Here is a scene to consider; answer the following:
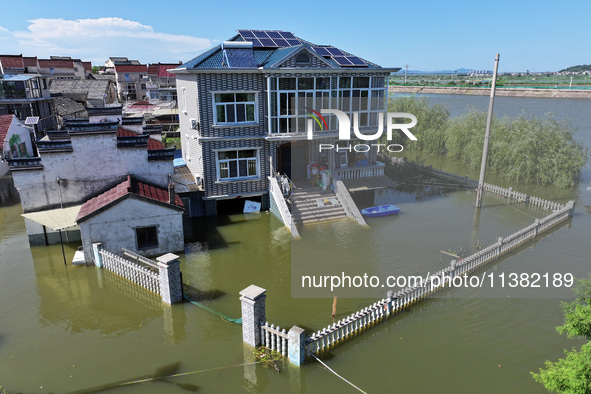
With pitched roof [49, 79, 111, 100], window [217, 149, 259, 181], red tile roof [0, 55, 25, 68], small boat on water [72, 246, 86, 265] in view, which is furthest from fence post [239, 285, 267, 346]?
pitched roof [49, 79, 111, 100]

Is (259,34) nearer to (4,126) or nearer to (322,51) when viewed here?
(322,51)

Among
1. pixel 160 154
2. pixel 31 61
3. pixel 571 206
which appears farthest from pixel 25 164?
pixel 31 61

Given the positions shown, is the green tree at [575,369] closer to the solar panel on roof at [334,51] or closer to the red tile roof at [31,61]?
the solar panel on roof at [334,51]

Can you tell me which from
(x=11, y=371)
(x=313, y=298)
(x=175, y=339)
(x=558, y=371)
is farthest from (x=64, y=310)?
(x=558, y=371)

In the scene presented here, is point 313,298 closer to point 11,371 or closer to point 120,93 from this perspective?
point 11,371

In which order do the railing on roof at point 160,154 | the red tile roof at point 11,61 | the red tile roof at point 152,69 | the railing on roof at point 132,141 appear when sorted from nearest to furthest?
the railing on roof at point 132,141
the railing on roof at point 160,154
the red tile roof at point 11,61
the red tile roof at point 152,69

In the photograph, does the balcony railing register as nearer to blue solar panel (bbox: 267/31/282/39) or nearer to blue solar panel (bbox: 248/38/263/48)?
blue solar panel (bbox: 248/38/263/48)

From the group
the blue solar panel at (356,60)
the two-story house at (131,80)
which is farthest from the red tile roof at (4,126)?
the two-story house at (131,80)
